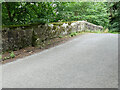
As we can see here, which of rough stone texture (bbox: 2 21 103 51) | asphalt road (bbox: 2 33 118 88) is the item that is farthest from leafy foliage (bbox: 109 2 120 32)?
asphalt road (bbox: 2 33 118 88)

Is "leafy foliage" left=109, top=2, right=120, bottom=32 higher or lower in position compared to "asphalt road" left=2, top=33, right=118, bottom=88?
higher

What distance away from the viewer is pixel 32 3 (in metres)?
8.24

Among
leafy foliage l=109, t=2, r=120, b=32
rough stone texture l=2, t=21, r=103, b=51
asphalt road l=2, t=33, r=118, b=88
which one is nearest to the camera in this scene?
asphalt road l=2, t=33, r=118, b=88

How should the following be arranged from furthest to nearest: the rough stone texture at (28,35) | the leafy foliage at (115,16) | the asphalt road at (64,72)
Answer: the leafy foliage at (115,16)
the rough stone texture at (28,35)
the asphalt road at (64,72)

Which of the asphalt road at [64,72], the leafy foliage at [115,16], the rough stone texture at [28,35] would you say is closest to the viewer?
the asphalt road at [64,72]

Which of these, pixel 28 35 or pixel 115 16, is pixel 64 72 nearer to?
pixel 28 35

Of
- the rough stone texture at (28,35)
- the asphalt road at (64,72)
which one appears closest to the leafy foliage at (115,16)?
the rough stone texture at (28,35)

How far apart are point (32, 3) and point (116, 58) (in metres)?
5.10

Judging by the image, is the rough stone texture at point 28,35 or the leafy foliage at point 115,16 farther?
the leafy foliage at point 115,16

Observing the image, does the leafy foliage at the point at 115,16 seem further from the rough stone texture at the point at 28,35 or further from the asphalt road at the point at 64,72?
the asphalt road at the point at 64,72

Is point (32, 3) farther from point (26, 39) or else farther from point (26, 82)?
point (26, 82)

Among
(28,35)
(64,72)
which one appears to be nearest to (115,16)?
(28,35)

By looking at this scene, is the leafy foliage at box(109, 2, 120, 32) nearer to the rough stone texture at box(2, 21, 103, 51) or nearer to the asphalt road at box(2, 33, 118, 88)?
the rough stone texture at box(2, 21, 103, 51)

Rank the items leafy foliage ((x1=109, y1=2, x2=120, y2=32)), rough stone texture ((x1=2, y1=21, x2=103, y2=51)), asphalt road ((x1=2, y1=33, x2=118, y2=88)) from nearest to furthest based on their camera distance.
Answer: asphalt road ((x1=2, y1=33, x2=118, y2=88)) → rough stone texture ((x1=2, y1=21, x2=103, y2=51)) → leafy foliage ((x1=109, y1=2, x2=120, y2=32))
